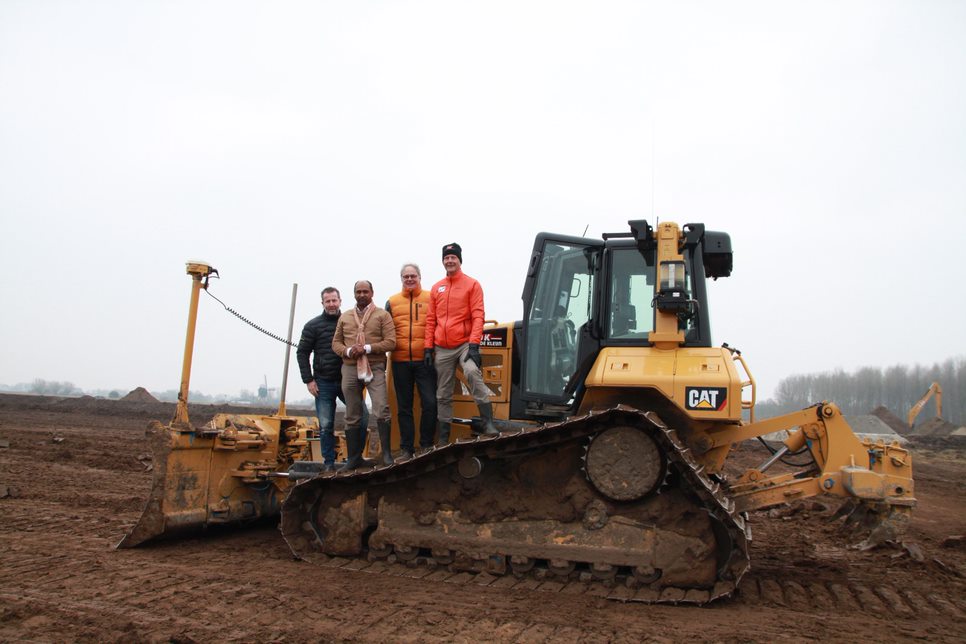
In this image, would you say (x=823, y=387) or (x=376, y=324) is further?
(x=823, y=387)

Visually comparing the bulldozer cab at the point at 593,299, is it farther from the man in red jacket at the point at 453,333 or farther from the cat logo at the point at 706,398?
the cat logo at the point at 706,398

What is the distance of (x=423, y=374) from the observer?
7.10m

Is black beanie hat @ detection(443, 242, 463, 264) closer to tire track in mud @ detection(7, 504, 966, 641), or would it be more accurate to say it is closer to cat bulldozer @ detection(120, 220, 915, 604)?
cat bulldozer @ detection(120, 220, 915, 604)

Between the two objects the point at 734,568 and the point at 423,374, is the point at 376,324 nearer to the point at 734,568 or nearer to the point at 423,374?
the point at 423,374

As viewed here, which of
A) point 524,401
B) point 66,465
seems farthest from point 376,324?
point 66,465

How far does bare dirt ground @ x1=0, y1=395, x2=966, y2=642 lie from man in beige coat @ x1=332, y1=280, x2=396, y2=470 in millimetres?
1307

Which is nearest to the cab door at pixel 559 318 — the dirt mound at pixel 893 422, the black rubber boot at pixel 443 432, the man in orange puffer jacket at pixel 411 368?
the black rubber boot at pixel 443 432

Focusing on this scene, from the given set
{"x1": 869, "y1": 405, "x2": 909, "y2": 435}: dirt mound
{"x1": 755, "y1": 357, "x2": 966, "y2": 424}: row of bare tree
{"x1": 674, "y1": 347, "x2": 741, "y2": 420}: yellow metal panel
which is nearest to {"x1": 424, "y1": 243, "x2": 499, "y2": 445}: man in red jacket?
{"x1": 674, "y1": 347, "x2": 741, "y2": 420}: yellow metal panel

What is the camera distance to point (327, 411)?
793 centimetres

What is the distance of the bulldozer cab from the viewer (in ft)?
21.3

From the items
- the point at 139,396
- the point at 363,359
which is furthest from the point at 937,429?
the point at 139,396

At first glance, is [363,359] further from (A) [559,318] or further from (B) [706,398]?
(B) [706,398]

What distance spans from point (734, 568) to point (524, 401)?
2349 millimetres

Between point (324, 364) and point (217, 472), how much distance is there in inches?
60.9
